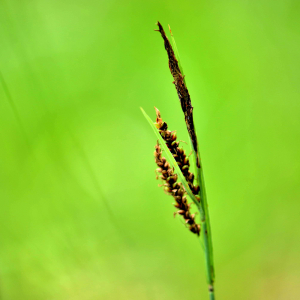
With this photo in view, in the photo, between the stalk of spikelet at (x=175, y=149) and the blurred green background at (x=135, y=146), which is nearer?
the stalk of spikelet at (x=175, y=149)

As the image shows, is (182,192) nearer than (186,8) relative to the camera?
Yes

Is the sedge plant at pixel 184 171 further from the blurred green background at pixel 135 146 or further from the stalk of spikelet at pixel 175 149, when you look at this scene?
the blurred green background at pixel 135 146

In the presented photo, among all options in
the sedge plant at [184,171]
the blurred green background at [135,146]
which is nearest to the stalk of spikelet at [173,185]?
the sedge plant at [184,171]

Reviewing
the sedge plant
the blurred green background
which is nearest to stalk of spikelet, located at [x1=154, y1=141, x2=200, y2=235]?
the sedge plant

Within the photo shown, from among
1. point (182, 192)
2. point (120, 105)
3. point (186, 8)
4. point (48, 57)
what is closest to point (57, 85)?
point (48, 57)

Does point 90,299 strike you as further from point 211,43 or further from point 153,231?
point 211,43

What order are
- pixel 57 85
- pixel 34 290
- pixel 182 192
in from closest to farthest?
1. pixel 182 192
2. pixel 34 290
3. pixel 57 85
